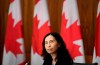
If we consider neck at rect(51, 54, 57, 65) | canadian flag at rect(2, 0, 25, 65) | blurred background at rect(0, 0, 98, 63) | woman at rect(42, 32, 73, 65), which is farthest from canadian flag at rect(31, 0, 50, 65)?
neck at rect(51, 54, 57, 65)

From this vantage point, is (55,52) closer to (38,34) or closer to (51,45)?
(51,45)

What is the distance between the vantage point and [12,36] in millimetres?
4426

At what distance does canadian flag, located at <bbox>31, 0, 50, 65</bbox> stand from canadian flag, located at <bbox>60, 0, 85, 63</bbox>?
0.35 meters

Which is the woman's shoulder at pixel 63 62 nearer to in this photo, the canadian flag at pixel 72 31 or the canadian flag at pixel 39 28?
the canadian flag at pixel 72 31

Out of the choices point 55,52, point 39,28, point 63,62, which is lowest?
point 63,62

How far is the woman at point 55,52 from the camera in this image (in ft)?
9.20

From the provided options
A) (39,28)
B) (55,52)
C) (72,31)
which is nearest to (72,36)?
(72,31)

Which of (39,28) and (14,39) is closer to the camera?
(39,28)

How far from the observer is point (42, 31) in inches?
169

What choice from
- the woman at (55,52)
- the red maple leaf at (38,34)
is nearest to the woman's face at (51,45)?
the woman at (55,52)

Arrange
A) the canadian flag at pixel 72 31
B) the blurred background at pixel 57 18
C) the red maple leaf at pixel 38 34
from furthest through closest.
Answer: the blurred background at pixel 57 18
the red maple leaf at pixel 38 34
the canadian flag at pixel 72 31

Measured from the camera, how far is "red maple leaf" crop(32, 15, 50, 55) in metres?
A: 4.27

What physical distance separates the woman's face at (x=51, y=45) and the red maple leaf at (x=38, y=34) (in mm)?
1351

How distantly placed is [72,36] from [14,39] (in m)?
1.14
